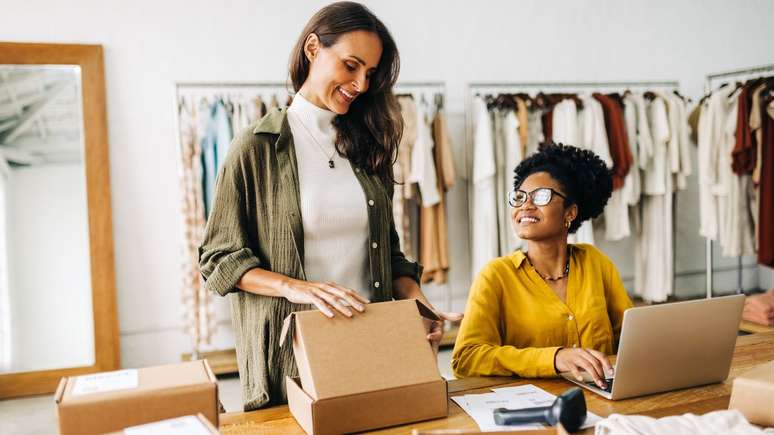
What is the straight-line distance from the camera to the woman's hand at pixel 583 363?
1.58 m

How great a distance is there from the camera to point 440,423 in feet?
4.37

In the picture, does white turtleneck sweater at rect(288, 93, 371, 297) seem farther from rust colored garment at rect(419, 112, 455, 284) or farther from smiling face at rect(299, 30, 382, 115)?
rust colored garment at rect(419, 112, 455, 284)

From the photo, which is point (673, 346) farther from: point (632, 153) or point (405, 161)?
point (632, 153)

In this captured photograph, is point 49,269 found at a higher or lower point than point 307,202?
lower

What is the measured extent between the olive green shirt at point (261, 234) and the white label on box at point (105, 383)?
0.38 metres

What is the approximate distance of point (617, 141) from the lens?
4.62 meters

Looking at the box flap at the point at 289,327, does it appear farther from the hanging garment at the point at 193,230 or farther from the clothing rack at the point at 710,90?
the clothing rack at the point at 710,90

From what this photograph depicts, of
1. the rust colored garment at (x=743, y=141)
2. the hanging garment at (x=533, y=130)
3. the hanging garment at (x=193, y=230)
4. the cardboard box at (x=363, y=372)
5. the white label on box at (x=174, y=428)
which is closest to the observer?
the white label on box at (x=174, y=428)

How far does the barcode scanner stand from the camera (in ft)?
4.13

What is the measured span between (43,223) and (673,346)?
377cm

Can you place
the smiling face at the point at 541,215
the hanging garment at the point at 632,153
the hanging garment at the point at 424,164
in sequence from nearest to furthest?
the smiling face at the point at 541,215, the hanging garment at the point at 424,164, the hanging garment at the point at 632,153

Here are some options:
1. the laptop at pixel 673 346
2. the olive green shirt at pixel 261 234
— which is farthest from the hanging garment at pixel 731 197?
the olive green shirt at pixel 261 234

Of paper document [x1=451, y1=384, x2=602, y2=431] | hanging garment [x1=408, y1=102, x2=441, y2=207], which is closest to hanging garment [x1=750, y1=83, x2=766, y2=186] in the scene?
hanging garment [x1=408, y1=102, x2=441, y2=207]

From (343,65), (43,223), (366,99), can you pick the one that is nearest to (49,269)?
(43,223)
